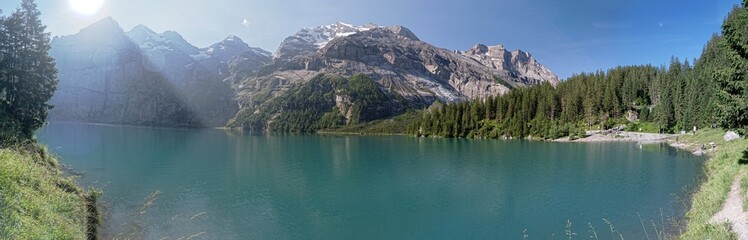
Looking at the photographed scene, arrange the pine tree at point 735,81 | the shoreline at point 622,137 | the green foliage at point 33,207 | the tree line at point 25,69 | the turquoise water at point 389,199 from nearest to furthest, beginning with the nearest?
the green foliage at point 33,207 → the pine tree at point 735,81 → the turquoise water at point 389,199 → the tree line at point 25,69 → the shoreline at point 622,137

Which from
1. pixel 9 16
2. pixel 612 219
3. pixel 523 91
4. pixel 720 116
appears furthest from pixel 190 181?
pixel 523 91

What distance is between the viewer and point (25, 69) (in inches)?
1656

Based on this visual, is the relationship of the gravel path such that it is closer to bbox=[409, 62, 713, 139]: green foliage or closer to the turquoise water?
bbox=[409, 62, 713, 139]: green foliage

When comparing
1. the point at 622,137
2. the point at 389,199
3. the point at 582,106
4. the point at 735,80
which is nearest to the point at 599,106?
the point at 582,106

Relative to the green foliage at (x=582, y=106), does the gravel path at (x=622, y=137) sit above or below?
below

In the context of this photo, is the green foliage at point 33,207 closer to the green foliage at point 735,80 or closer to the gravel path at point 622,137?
the green foliage at point 735,80

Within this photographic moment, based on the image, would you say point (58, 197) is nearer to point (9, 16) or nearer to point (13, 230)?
point (13, 230)

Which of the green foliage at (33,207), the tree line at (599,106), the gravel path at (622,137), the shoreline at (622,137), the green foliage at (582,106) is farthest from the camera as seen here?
the green foliage at (582,106)

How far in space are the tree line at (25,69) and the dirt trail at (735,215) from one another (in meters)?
55.3

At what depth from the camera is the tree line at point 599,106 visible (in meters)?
112

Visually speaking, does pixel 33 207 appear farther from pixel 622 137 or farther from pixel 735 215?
pixel 622 137

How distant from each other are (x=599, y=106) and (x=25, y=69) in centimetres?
16330

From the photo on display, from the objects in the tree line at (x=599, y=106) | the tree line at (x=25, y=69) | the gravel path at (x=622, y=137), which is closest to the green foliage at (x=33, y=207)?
the tree line at (x=25, y=69)

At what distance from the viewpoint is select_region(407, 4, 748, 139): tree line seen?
111562 mm
